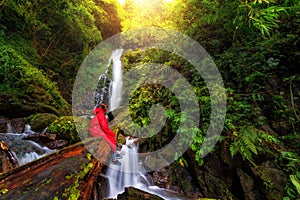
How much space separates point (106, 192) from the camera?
3.86 metres

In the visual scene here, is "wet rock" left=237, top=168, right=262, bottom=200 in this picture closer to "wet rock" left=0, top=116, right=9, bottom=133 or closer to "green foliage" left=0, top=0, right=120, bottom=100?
"wet rock" left=0, top=116, right=9, bottom=133

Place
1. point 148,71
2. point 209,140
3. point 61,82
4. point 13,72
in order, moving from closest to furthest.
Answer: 1. point 209,140
2. point 13,72
3. point 148,71
4. point 61,82

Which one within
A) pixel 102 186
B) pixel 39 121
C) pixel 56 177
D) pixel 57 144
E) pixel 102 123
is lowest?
pixel 102 186

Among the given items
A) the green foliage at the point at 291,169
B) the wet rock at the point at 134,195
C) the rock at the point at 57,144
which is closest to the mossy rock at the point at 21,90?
the rock at the point at 57,144

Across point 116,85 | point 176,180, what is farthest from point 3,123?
point 116,85

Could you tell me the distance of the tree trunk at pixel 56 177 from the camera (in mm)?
2449

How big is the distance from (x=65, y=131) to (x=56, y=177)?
3.32m

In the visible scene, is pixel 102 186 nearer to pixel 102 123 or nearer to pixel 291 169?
pixel 102 123

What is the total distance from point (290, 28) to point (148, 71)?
5.53 m

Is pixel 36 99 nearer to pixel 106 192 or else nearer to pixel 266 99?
pixel 106 192

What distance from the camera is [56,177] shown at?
290 cm

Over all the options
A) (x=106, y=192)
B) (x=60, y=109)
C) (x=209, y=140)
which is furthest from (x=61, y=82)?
(x=209, y=140)

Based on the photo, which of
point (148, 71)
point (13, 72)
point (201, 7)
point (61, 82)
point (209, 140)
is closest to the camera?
point (209, 140)

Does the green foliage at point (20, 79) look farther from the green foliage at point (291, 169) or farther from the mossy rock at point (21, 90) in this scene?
the green foliage at point (291, 169)
